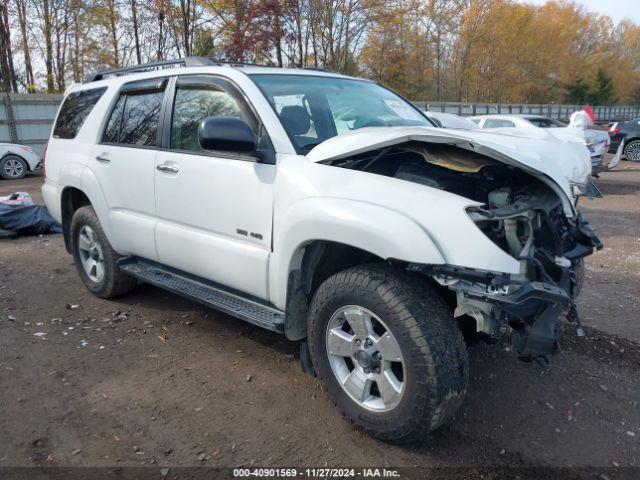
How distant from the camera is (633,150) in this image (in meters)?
18.5

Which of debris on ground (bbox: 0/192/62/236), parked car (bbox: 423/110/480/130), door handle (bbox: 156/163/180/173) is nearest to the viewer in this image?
→ door handle (bbox: 156/163/180/173)

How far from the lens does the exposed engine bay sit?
2516mm

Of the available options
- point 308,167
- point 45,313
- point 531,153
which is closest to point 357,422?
point 308,167

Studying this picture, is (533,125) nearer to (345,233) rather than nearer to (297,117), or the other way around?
(297,117)

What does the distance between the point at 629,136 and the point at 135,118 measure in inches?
725

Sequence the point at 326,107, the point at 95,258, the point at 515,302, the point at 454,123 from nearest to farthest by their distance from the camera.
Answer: the point at 515,302
the point at 326,107
the point at 95,258
the point at 454,123

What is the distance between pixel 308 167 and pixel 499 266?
3.97 ft

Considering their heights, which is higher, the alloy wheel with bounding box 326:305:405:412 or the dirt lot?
the alloy wheel with bounding box 326:305:405:412

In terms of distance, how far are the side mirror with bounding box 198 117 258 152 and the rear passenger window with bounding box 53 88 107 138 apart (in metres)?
2.34

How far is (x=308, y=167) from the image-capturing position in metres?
3.10

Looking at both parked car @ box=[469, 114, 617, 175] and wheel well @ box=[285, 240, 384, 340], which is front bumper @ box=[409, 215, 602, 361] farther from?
parked car @ box=[469, 114, 617, 175]

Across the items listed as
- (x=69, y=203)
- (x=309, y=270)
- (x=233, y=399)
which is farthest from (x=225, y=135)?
(x=69, y=203)

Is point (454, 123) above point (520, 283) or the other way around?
above

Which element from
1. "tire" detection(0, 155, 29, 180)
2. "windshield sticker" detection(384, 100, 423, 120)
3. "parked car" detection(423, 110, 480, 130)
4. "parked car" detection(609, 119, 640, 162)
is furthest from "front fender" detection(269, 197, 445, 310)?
"parked car" detection(609, 119, 640, 162)
